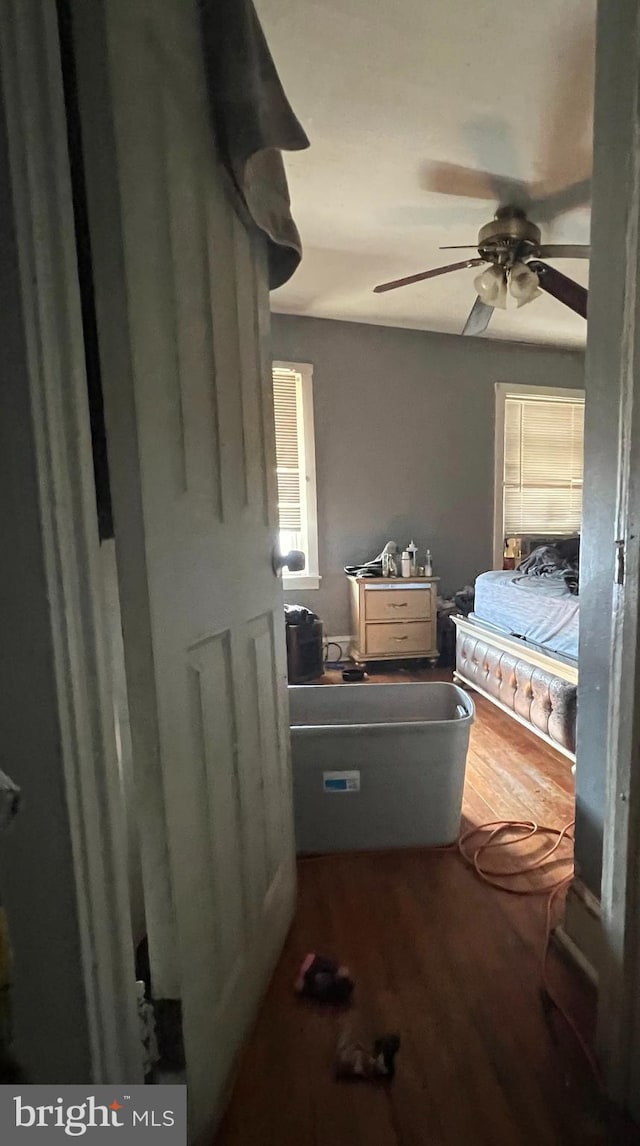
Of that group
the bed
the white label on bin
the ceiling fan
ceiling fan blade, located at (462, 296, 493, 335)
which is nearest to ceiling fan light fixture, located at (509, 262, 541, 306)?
the ceiling fan

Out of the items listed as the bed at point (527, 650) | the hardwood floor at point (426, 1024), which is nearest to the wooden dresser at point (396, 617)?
the bed at point (527, 650)

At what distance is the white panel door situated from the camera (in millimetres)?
688

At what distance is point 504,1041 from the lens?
3.49 feet

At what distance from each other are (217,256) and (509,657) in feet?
6.92

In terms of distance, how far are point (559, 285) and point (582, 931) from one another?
250 centimetres

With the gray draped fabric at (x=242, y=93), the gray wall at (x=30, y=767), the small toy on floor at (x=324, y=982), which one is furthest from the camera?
the small toy on floor at (x=324, y=982)

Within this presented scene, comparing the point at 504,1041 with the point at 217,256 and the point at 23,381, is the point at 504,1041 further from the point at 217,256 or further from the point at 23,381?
the point at 217,256

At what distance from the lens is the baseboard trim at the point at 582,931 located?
45.9 inches

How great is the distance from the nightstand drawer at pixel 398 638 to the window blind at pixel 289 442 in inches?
39.8

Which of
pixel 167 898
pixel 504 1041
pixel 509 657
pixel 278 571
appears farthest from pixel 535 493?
pixel 167 898

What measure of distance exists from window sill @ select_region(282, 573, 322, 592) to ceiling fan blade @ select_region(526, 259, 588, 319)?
241 centimetres

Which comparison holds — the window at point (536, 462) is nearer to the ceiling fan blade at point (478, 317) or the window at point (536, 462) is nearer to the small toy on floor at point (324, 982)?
the ceiling fan blade at point (478, 317)

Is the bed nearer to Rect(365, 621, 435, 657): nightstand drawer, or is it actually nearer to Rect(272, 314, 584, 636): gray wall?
Rect(365, 621, 435, 657): nightstand drawer

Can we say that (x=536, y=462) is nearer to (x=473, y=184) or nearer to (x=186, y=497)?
(x=473, y=184)
